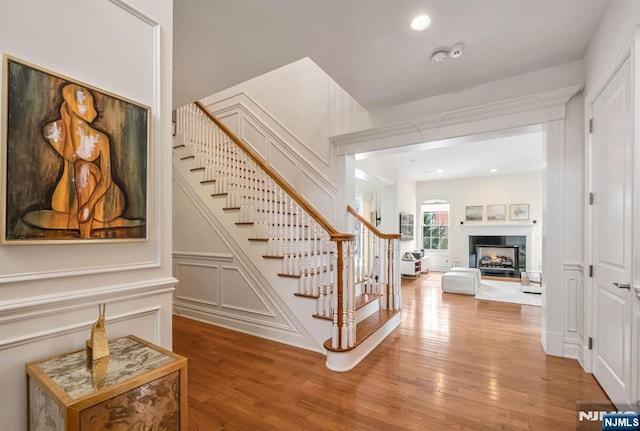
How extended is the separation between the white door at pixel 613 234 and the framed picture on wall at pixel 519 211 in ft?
22.1

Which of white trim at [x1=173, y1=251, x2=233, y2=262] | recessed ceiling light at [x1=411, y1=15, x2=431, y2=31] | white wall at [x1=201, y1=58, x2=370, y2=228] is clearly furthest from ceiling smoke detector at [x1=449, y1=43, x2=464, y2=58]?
white trim at [x1=173, y1=251, x2=233, y2=262]

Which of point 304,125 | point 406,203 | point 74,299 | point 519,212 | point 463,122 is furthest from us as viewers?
point 406,203

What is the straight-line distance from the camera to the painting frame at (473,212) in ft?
28.7

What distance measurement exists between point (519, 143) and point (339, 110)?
3.81 meters

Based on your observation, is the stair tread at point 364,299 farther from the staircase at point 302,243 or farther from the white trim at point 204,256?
the white trim at point 204,256

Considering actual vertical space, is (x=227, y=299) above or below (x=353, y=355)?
above

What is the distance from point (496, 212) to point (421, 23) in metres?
7.84

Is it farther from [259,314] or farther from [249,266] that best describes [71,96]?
[259,314]

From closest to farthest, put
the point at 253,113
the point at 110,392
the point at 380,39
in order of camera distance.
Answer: the point at 110,392 < the point at 380,39 < the point at 253,113

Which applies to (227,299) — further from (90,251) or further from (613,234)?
(613,234)

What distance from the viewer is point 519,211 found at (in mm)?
8234

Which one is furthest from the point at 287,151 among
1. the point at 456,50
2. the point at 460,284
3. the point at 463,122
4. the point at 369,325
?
the point at 460,284

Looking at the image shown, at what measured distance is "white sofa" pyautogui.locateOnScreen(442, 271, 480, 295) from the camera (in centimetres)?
538

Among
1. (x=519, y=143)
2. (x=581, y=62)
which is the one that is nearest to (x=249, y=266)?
(x=581, y=62)
